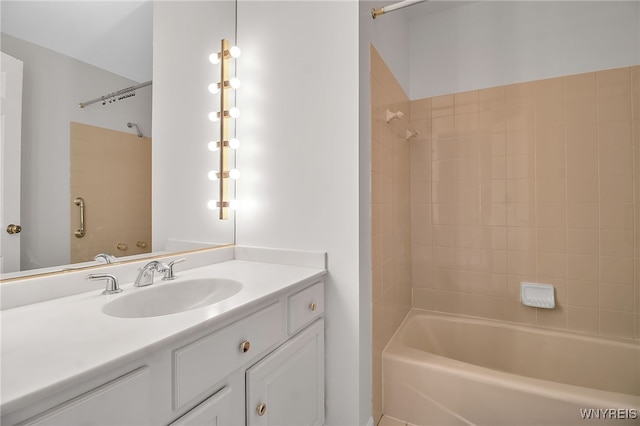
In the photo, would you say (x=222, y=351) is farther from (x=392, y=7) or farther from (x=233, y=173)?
(x=392, y=7)

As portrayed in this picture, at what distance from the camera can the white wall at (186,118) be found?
1.34 m

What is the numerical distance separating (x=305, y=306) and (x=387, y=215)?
0.73 meters

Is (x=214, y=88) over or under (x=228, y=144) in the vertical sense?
over

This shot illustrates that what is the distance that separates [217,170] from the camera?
62.8 inches

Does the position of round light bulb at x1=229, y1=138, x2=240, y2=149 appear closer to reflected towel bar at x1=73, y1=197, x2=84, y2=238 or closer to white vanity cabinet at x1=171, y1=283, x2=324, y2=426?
reflected towel bar at x1=73, y1=197, x2=84, y2=238

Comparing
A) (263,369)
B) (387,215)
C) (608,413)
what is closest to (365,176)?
(387,215)

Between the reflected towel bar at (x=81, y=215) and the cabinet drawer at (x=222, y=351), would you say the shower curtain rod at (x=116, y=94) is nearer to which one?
the reflected towel bar at (x=81, y=215)

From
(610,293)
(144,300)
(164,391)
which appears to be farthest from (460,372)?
(144,300)

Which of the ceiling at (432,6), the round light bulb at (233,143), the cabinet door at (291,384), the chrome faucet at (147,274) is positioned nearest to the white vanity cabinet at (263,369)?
the cabinet door at (291,384)

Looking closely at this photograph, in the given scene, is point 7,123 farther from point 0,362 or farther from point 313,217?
point 313,217

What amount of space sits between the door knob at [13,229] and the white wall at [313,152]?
853 millimetres

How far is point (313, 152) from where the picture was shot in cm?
140

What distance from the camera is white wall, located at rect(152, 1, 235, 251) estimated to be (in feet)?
4.41

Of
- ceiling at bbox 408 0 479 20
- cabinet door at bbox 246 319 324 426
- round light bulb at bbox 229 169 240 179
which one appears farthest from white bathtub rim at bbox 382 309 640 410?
ceiling at bbox 408 0 479 20
